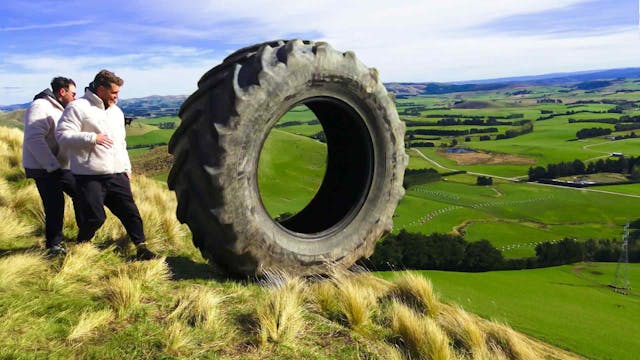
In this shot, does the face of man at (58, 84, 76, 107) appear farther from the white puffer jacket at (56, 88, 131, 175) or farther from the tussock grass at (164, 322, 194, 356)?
the tussock grass at (164, 322, 194, 356)

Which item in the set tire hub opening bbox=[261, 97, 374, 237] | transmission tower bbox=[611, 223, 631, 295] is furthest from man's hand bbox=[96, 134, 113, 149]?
transmission tower bbox=[611, 223, 631, 295]

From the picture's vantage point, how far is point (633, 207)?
88.2m

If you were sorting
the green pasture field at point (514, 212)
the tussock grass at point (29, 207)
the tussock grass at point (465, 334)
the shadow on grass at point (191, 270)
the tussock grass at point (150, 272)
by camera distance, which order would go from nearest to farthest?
the tussock grass at point (465, 334), the tussock grass at point (150, 272), the shadow on grass at point (191, 270), the tussock grass at point (29, 207), the green pasture field at point (514, 212)

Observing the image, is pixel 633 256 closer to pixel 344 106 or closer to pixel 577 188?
pixel 577 188

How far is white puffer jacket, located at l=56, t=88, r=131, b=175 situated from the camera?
489cm

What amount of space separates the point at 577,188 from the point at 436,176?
101ft

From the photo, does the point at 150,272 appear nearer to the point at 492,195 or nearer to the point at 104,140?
the point at 104,140

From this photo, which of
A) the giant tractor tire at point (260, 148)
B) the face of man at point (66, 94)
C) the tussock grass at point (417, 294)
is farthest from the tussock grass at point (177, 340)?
the face of man at point (66, 94)

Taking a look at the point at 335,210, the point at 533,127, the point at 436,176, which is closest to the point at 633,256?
the point at 436,176

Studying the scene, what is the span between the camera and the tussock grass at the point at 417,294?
4570mm

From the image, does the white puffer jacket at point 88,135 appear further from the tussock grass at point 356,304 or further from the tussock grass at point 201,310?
the tussock grass at point 356,304

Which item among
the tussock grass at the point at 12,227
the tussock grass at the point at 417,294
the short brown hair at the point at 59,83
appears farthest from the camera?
the short brown hair at the point at 59,83

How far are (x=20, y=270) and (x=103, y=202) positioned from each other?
1213mm

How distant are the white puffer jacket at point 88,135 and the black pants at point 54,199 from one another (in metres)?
0.70
